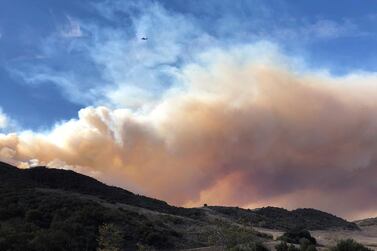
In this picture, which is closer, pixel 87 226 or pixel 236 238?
pixel 236 238

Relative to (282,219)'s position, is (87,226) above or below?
below

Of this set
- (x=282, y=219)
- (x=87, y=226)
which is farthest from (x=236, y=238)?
(x=282, y=219)

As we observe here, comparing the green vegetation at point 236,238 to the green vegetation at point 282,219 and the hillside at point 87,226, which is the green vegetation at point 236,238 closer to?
the hillside at point 87,226

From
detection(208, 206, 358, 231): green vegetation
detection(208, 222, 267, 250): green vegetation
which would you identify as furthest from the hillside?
detection(208, 206, 358, 231): green vegetation

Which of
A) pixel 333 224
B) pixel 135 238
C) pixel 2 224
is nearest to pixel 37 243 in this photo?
pixel 2 224

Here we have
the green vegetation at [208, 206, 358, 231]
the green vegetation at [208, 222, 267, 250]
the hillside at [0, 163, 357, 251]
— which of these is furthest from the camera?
the green vegetation at [208, 206, 358, 231]

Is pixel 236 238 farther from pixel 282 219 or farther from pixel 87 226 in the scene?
pixel 282 219

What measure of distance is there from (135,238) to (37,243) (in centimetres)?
2067

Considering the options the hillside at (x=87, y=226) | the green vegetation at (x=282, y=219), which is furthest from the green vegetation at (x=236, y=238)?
the green vegetation at (x=282, y=219)

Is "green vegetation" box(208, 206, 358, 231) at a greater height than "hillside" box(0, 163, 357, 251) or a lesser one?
greater

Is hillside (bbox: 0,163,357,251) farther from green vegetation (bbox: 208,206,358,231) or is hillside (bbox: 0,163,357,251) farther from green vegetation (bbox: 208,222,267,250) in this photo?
green vegetation (bbox: 208,206,358,231)

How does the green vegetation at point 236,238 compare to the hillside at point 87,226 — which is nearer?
the green vegetation at point 236,238

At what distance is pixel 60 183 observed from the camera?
14712 cm

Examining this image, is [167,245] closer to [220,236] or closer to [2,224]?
[220,236]
